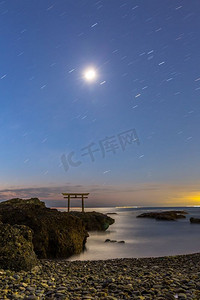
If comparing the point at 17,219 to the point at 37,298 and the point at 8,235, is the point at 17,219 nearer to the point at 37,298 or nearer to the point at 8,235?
the point at 8,235

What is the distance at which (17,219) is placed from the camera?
14617 millimetres

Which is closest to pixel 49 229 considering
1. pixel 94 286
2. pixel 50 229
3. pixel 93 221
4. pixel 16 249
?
pixel 50 229

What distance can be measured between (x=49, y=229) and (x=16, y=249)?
5.35 metres

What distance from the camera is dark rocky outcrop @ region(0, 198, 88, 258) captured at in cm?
1382

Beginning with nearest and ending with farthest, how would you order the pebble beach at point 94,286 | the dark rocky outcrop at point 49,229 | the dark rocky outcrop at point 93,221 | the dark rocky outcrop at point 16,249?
the pebble beach at point 94,286
the dark rocky outcrop at point 16,249
the dark rocky outcrop at point 49,229
the dark rocky outcrop at point 93,221

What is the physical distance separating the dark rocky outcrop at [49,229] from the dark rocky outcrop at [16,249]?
3861 mm

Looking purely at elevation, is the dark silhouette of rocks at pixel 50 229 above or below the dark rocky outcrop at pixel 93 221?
above

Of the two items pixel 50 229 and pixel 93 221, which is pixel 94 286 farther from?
pixel 93 221

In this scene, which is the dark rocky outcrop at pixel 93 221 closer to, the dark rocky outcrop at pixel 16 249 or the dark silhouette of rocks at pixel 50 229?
the dark silhouette of rocks at pixel 50 229

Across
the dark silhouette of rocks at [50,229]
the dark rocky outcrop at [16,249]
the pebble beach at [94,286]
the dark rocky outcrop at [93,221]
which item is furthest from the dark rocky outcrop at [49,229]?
the dark rocky outcrop at [93,221]

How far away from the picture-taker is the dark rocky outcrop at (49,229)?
45.3ft

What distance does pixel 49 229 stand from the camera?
569 inches

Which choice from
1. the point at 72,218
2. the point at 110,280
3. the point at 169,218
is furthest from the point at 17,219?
the point at 169,218

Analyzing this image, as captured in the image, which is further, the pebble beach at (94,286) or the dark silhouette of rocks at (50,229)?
the dark silhouette of rocks at (50,229)
